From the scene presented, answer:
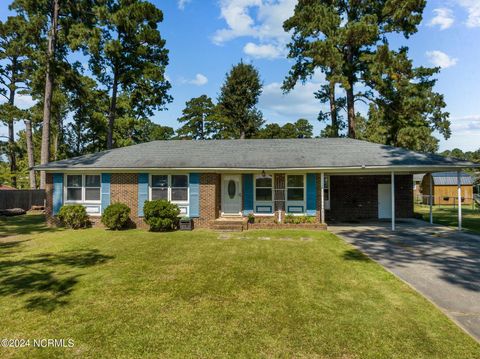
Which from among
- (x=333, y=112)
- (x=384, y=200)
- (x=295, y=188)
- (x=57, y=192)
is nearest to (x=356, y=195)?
(x=384, y=200)

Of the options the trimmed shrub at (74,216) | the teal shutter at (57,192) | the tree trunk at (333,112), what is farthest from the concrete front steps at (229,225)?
the tree trunk at (333,112)

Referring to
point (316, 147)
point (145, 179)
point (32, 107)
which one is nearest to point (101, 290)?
point (145, 179)

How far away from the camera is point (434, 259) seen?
832 cm

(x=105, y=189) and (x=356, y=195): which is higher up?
(x=105, y=189)

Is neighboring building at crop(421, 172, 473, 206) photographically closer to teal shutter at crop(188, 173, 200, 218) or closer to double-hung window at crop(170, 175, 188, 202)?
teal shutter at crop(188, 173, 200, 218)

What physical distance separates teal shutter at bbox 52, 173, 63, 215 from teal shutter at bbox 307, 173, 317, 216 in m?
12.6

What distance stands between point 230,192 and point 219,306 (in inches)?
400

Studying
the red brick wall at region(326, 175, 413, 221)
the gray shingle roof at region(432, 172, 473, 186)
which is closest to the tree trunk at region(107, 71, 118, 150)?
→ the red brick wall at region(326, 175, 413, 221)

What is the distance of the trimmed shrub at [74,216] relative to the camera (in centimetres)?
1406

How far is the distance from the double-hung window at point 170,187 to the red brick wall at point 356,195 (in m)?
8.52

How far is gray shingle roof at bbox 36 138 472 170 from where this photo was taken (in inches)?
539

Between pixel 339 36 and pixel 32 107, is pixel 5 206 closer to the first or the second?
pixel 32 107

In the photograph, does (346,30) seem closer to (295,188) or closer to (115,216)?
(295,188)

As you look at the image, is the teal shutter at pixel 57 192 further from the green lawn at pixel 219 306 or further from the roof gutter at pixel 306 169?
the green lawn at pixel 219 306
